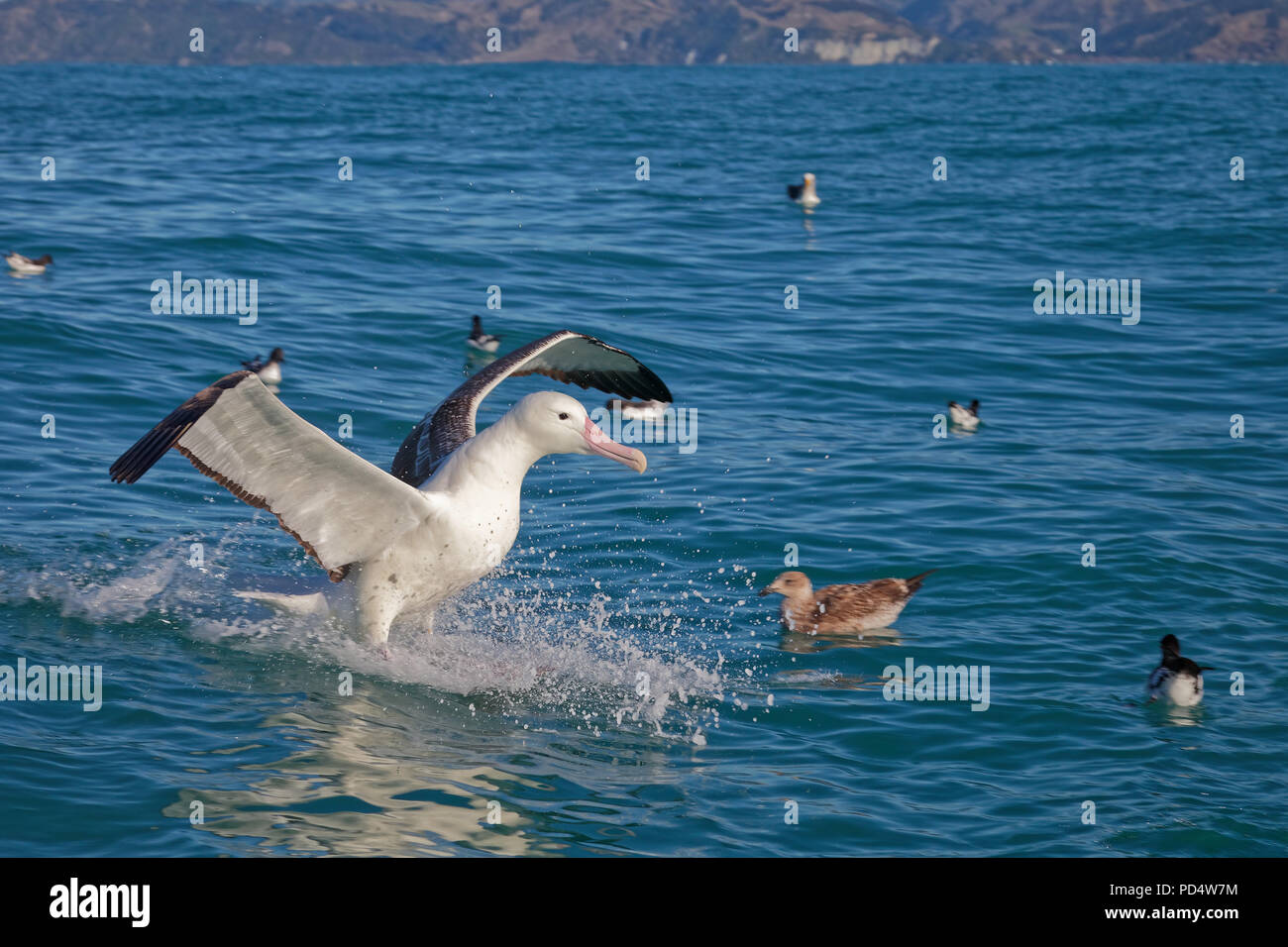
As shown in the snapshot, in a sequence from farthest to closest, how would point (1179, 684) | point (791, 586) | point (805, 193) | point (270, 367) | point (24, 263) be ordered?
point (805, 193) → point (24, 263) → point (270, 367) → point (791, 586) → point (1179, 684)

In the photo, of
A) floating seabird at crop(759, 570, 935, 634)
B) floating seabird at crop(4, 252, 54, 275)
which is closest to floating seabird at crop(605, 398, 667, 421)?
floating seabird at crop(759, 570, 935, 634)

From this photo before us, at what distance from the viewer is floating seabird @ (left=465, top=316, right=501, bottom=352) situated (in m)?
18.5

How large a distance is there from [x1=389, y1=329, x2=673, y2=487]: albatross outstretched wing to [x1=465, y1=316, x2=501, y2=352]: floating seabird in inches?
291

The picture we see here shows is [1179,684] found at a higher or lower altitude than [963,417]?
lower

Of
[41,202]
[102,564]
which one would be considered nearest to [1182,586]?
[102,564]

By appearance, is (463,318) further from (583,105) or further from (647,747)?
(583,105)

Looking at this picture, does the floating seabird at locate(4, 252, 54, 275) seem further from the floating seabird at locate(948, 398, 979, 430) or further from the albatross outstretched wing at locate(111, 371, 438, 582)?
the floating seabird at locate(948, 398, 979, 430)

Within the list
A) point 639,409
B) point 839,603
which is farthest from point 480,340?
point 839,603

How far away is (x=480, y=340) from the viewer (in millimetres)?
18531

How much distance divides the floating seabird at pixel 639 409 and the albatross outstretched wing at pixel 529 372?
5.75m

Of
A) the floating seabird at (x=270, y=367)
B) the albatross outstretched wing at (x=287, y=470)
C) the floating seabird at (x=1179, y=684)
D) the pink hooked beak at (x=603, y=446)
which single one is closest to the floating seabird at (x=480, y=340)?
the floating seabird at (x=270, y=367)

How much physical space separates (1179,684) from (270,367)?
36.3ft

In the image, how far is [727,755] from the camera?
28.7 feet

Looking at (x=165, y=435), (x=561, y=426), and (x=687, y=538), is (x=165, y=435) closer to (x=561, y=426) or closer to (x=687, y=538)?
(x=561, y=426)
